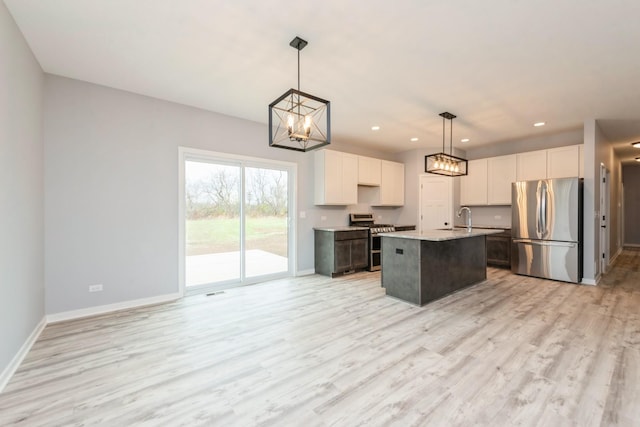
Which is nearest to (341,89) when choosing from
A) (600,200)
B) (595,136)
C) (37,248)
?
(37,248)

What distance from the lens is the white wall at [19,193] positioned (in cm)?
209

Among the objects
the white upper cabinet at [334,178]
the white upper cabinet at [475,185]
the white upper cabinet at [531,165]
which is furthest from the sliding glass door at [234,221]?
the white upper cabinet at [531,165]

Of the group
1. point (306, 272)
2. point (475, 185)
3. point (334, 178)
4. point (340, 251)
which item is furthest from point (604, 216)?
point (306, 272)

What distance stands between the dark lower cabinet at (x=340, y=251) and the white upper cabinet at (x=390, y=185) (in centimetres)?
123

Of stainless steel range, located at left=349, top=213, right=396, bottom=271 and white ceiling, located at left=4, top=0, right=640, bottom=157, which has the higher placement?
white ceiling, located at left=4, top=0, right=640, bottom=157

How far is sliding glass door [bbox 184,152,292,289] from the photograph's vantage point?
421 cm

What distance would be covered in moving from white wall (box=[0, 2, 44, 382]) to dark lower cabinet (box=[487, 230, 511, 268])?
720cm

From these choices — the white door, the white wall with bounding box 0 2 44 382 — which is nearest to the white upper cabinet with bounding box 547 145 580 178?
the white door

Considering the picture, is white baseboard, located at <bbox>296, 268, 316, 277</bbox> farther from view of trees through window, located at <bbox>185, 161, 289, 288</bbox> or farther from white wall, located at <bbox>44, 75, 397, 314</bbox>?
white wall, located at <bbox>44, 75, 397, 314</bbox>

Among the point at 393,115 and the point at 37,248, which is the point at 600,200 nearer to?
the point at 393,115

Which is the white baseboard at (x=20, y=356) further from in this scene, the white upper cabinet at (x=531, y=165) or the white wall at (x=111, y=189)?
the white upper cabinet at (x=531, y=165)

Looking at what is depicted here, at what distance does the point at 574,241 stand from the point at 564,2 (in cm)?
409

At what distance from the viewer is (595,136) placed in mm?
4582

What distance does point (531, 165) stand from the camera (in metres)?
5.55
